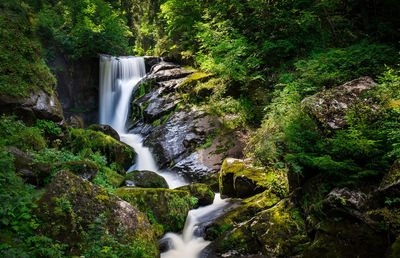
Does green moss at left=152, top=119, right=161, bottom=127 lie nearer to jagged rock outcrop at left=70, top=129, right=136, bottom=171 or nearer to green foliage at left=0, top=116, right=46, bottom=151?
jagged rock outcrop at left=70, top=129, right=136, bottom=171

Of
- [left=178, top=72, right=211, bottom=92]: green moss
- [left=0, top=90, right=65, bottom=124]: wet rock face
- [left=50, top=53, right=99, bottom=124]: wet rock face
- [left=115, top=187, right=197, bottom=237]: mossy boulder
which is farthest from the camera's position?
[left=50, top=53, right=99, bottom=124]: wet rock face

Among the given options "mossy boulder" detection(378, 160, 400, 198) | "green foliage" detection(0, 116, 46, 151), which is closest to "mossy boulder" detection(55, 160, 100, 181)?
"green foliage" detection(0, 116, 46, 151)

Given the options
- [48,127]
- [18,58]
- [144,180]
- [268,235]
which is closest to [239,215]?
[268,235]

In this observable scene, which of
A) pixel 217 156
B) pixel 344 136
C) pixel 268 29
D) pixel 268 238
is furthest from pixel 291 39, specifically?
pixel 268 238

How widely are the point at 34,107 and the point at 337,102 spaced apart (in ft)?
26.8

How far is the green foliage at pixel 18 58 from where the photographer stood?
6.17 m

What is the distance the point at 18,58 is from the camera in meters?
6.61

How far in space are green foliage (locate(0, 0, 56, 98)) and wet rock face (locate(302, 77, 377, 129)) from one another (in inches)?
312

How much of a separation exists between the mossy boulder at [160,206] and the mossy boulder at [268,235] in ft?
4.12

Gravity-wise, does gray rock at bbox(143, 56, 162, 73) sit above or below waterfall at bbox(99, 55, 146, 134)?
above

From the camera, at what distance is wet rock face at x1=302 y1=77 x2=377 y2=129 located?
183 inches

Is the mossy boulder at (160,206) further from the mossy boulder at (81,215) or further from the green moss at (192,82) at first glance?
the green moss at (192,82)

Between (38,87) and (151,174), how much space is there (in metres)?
4.60

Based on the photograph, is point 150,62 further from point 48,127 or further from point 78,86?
point 48,127
